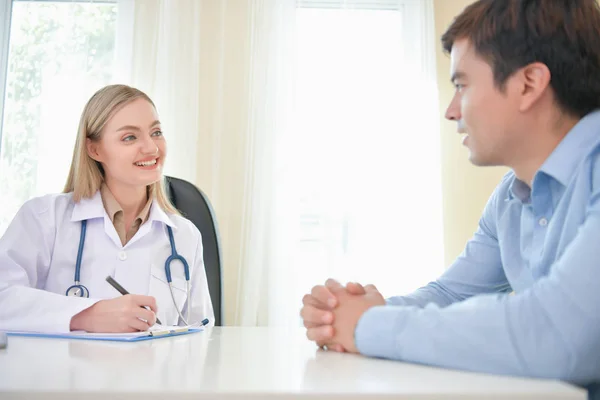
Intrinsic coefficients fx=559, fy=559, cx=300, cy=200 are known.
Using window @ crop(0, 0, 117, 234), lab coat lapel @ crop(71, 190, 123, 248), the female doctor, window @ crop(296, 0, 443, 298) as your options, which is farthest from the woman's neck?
window @ crop(0, 0, 117, 234)

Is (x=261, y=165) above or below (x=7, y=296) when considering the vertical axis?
above

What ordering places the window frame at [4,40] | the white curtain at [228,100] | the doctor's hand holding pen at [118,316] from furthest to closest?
the window frame at [4,40] < the white curtain at [228,100] < the doctor's hand holding pen at [118,316]

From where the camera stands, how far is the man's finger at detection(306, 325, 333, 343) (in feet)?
2.82

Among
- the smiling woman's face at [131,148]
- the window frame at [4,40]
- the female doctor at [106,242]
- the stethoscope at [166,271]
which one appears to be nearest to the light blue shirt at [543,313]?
the female doctor at [106,242]

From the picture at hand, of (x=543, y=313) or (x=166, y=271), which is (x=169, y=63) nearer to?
(x=166, y=271)

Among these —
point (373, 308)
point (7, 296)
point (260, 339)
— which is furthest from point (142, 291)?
point (373, 308)

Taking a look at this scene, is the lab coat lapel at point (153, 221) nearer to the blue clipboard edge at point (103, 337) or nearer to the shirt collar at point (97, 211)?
the shirt collar at point (97, 211)

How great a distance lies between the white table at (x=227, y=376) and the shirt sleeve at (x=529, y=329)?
3cm

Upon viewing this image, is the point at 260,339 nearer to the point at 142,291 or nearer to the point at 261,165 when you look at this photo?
the point at 142,291

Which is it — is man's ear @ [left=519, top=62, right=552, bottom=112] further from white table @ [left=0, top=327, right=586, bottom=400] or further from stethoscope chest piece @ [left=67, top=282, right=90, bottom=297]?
stethoscope chest piece @ [left=67, top=282, right=90, bottom=297]

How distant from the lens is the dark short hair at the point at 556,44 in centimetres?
96

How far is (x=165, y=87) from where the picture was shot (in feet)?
9.91

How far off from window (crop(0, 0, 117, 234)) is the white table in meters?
2.36

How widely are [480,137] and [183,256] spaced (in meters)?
0.96
